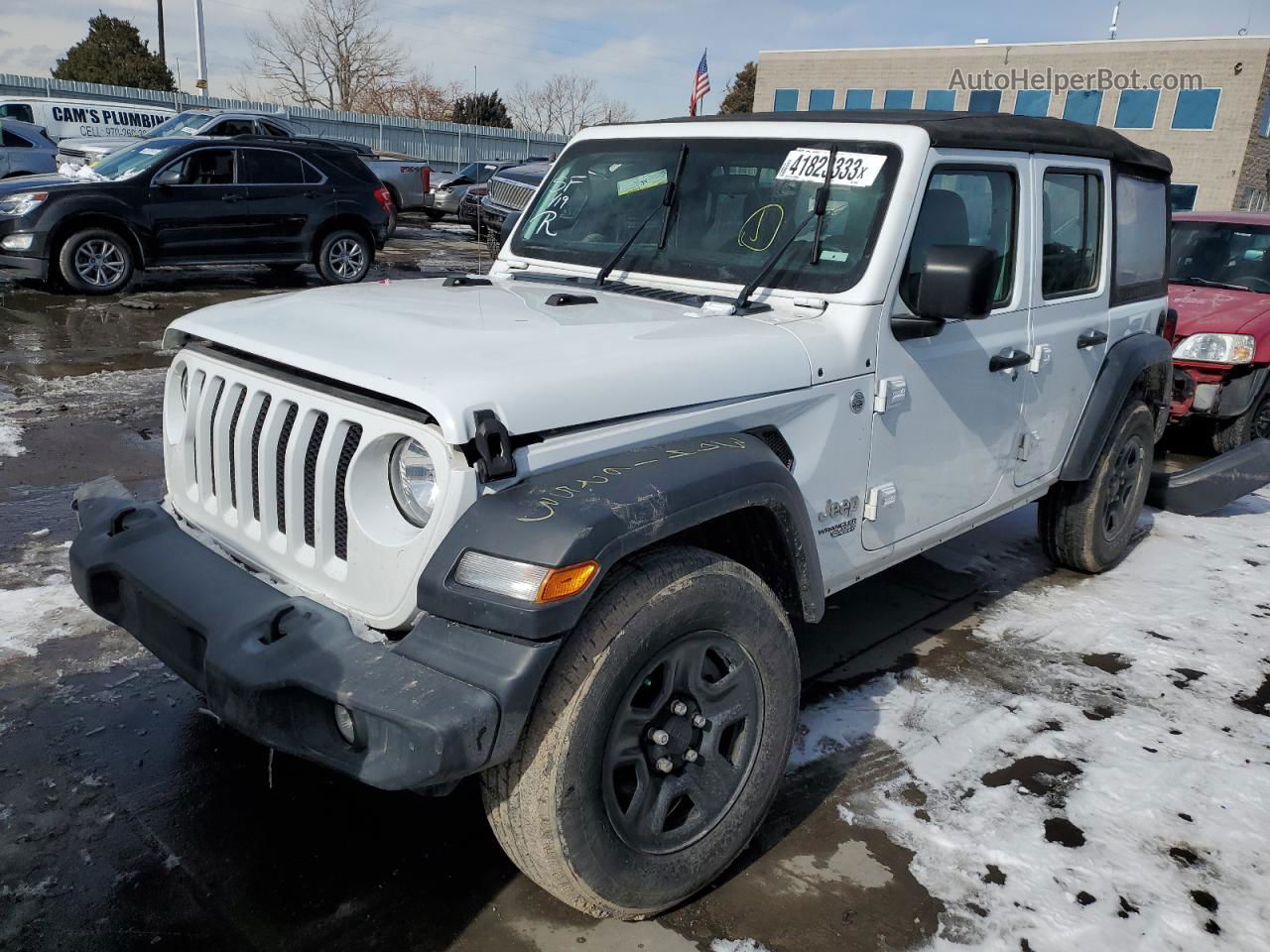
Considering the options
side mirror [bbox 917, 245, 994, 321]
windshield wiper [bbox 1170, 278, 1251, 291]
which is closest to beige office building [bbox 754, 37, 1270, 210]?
windshield wiper [bbox 1170, 278, 1251, 291]

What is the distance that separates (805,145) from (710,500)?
1619 mm

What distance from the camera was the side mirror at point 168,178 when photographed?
11.1 meters

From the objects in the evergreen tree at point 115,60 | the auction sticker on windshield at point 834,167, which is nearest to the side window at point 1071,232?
the auction sticker on windshield at point 834,167

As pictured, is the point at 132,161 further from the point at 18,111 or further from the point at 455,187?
the point at 455,187

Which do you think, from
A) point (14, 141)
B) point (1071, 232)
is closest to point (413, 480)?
point (1071, 232)

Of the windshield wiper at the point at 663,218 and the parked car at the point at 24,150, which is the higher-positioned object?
the parked car at the point at 24,150

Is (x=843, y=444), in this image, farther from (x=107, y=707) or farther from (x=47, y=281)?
(x=47, y=281)

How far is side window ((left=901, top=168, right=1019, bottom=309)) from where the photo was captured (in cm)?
317

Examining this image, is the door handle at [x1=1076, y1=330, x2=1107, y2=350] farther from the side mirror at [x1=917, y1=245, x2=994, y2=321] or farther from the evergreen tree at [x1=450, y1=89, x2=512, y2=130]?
the evergreen tree at [x1=450, y1=89, x2=512, y2=130]

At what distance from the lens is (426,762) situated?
6.28 feet

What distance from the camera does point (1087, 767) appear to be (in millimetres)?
3324

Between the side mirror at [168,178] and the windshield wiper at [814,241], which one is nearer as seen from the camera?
the windshield wiper at [814,241]

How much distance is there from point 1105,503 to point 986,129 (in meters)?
2.19

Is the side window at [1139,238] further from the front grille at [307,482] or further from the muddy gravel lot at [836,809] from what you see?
the front grille at [307,482]
